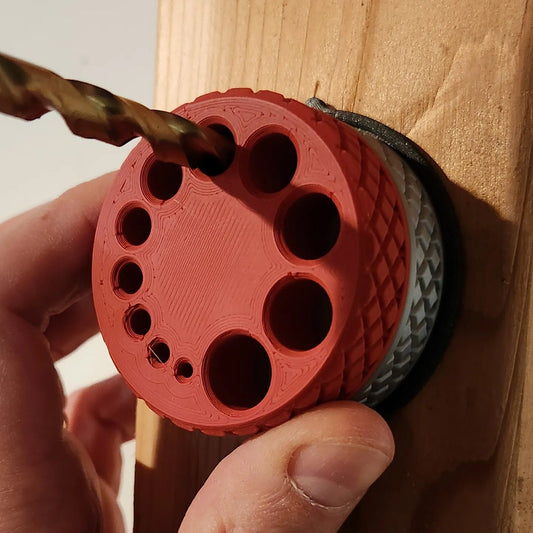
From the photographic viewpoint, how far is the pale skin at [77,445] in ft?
0.93

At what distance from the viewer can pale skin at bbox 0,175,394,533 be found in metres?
0.28

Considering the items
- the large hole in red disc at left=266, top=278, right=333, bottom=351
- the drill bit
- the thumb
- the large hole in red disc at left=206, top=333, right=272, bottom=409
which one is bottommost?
the thumb

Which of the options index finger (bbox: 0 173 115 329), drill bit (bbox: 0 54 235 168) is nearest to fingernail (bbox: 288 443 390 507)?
drill bit (bbox: 0 54 235 168)

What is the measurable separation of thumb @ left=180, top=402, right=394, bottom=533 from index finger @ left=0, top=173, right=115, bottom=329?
0.23 m

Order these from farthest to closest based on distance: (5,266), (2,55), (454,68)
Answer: (5,266), (454,68), (2,55)

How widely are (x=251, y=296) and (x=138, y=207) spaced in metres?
0.09

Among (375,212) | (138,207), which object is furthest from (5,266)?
(375,212)

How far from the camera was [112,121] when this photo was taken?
0.86 feet

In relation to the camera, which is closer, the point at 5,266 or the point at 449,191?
the point at 449,191

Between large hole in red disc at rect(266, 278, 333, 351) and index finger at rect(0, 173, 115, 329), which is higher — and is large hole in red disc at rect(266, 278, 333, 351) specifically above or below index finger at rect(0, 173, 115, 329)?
below

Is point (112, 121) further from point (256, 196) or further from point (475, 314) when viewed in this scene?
point (475, 314)

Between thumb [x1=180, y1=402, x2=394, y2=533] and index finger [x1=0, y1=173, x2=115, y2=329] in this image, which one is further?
index finger [x1=0, y1=173, x2=115, y2=329]

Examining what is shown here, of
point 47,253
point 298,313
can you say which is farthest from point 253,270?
point 47,253

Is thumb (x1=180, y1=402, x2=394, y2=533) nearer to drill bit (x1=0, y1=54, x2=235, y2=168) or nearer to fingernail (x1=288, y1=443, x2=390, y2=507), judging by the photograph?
fingernail (x1=288, y1=443, x2=390, y2=507)
